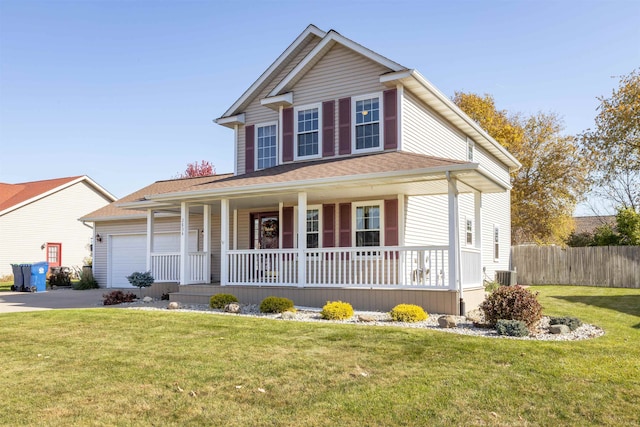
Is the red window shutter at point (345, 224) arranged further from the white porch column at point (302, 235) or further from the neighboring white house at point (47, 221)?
the neighboring white house at point (47, 221)

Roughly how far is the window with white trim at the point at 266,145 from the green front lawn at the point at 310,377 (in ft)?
26.4

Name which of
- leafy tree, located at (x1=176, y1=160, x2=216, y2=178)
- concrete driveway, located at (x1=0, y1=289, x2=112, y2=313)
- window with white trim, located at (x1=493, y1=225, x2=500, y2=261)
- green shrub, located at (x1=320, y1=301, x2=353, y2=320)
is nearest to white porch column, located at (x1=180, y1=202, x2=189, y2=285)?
concrete driveway, located at (x1=0, y1=289, x2=112, y2=313)

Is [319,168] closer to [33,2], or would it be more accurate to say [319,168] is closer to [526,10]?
[526,10]

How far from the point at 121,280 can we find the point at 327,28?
13.3 m

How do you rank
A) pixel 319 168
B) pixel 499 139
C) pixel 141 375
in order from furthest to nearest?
1. pixel 499 139
2. pixel 319 168
3. pixel 141 375

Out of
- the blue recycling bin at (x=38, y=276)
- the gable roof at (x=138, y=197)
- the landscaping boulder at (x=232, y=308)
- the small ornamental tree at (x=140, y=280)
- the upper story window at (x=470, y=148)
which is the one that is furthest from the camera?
the blue recycling bin at (x=38, y=276)

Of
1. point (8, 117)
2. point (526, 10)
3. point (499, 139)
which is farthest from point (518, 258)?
point (8, 117)

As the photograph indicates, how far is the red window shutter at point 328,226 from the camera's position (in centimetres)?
1534

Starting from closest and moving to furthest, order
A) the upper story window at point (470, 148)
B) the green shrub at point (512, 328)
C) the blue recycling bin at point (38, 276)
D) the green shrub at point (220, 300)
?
the green shrub at point (512, 328) < the green shrub at point (220, 300) < the upper story window at point (470, 148) < the blue recycling bin at point (38, 276)

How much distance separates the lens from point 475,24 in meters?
15.6

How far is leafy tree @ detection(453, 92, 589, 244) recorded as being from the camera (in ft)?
104

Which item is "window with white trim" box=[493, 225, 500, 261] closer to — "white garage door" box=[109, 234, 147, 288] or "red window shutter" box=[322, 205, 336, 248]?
"red window shutter" box=[322, 205, 336, 248]

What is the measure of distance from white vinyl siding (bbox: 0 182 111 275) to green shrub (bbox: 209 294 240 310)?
59.3 feet

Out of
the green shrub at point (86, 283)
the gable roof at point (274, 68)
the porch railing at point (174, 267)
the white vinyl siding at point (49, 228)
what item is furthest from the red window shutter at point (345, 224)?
the white vinyl siding at point (49, 228)
